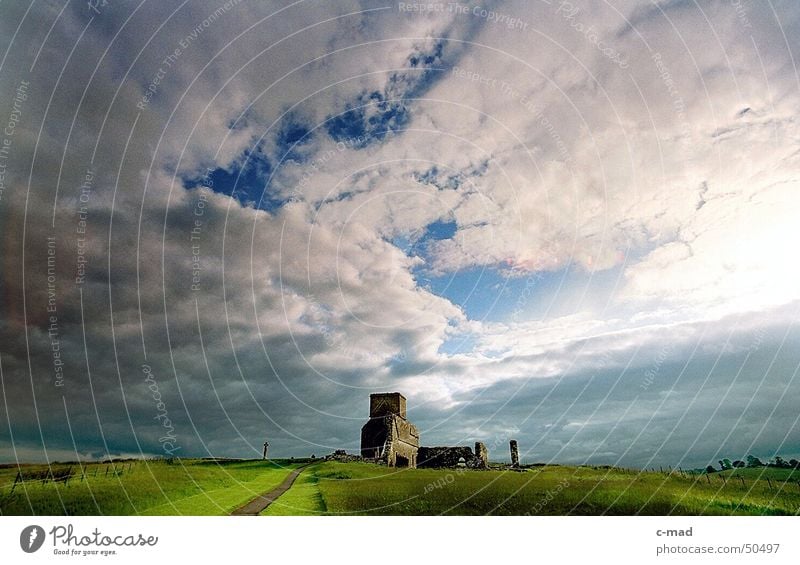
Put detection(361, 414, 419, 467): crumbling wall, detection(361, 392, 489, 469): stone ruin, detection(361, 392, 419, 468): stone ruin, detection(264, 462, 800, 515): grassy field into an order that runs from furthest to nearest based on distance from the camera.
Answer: detection(361, 392, 489, 469): stone ruin → detection(361, 392, 419, 468): stone ruin → detection(361, 414, 419, 467): crumbling wall → detection(264, 462, 800, 515): grassy field

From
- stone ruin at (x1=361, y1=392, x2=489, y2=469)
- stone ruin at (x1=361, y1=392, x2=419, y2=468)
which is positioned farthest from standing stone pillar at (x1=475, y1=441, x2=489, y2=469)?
stone ruin at (x1=361, y1=392, x2=419, y2=468)

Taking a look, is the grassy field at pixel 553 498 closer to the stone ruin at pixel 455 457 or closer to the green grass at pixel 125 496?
the green grass at pixel 125 496

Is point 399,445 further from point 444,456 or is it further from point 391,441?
point 444,456

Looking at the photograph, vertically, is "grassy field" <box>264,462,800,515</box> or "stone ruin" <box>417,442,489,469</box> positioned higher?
"stone ruin" <box>417,442,489,469</box>

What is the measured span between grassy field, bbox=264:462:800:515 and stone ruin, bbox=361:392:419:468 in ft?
93.7

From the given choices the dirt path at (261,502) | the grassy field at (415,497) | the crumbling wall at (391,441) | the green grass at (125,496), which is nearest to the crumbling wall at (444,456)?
the crumbling wall at (391,441)

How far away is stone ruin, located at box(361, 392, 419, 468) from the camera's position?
6412 centimetres

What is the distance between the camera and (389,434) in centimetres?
6425

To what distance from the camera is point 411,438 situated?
76.9 meters

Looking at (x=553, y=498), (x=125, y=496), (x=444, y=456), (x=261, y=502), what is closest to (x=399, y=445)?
(x=444, y=456)

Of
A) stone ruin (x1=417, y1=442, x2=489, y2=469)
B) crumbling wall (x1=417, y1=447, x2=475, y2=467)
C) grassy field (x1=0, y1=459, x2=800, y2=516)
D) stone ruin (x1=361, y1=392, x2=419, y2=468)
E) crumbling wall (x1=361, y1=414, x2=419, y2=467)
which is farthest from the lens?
crumbling wall (x1=417, y1=447, x2=475, y2=467)

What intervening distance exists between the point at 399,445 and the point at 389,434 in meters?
4.27

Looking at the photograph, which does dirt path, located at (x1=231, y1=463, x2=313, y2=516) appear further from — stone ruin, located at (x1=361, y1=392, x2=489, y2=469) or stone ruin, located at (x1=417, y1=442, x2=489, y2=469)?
stone ruin, located at (x1=417, y1=442, x2=489, y2=469)
